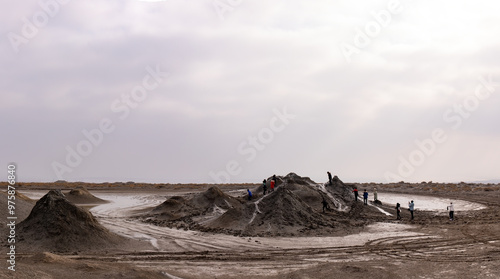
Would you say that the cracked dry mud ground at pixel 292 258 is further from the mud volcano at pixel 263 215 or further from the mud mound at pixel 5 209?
the mud mound at pixel 5 209

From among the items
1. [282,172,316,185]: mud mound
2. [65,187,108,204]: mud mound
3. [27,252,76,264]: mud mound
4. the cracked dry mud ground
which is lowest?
the cracked dry mud ground

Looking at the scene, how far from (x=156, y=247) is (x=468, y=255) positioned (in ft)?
50.4

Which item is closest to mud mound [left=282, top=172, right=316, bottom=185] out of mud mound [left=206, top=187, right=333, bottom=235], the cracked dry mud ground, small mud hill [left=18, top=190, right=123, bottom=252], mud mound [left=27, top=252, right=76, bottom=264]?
mud mound [left=206, top=187, right=333, bottom=235]

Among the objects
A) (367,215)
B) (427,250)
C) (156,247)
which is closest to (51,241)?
(156,247)

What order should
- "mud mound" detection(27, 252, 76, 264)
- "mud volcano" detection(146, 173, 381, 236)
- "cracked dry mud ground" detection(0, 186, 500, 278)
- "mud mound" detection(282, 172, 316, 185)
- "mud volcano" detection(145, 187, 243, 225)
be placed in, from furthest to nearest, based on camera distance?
1. "mud mound" detection(282, 172, 316, 185)
2. "mud volcano" detection(145, 187, 243, 225)
3. "mud volcano" detection(146, 173, 381, 236)
4. "cracked dry mud ground" detection(0, 186, 500, 278)
5. "mud mound" detection(27, 252, 76, 264)

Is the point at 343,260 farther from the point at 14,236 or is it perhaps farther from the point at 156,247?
the point at 14,236

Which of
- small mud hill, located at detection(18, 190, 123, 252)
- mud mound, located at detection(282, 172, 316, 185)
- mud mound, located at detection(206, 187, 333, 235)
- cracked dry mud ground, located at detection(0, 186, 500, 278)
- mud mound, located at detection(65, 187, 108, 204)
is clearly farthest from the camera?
mud mound, located at detection(65, 187, 108, 204)

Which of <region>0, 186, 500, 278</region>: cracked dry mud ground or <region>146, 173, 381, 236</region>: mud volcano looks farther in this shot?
<region>146, 173, 381, 236</region>: mud volcano

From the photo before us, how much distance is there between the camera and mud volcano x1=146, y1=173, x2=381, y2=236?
28578mm

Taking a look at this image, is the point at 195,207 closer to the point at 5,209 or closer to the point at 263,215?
the point at 263,215

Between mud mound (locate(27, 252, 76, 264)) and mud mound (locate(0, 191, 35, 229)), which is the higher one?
mud mound (locate(0, 191, 35, 229))

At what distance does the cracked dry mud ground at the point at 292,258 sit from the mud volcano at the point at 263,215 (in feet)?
7.69

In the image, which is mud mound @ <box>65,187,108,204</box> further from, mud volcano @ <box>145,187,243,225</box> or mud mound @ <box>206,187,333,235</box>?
mud mound @ <box>206,187,333,235</box>

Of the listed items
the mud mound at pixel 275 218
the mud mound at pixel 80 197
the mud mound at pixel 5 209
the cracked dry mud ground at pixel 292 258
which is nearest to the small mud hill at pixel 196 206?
the mud mound at pixel 275 218
